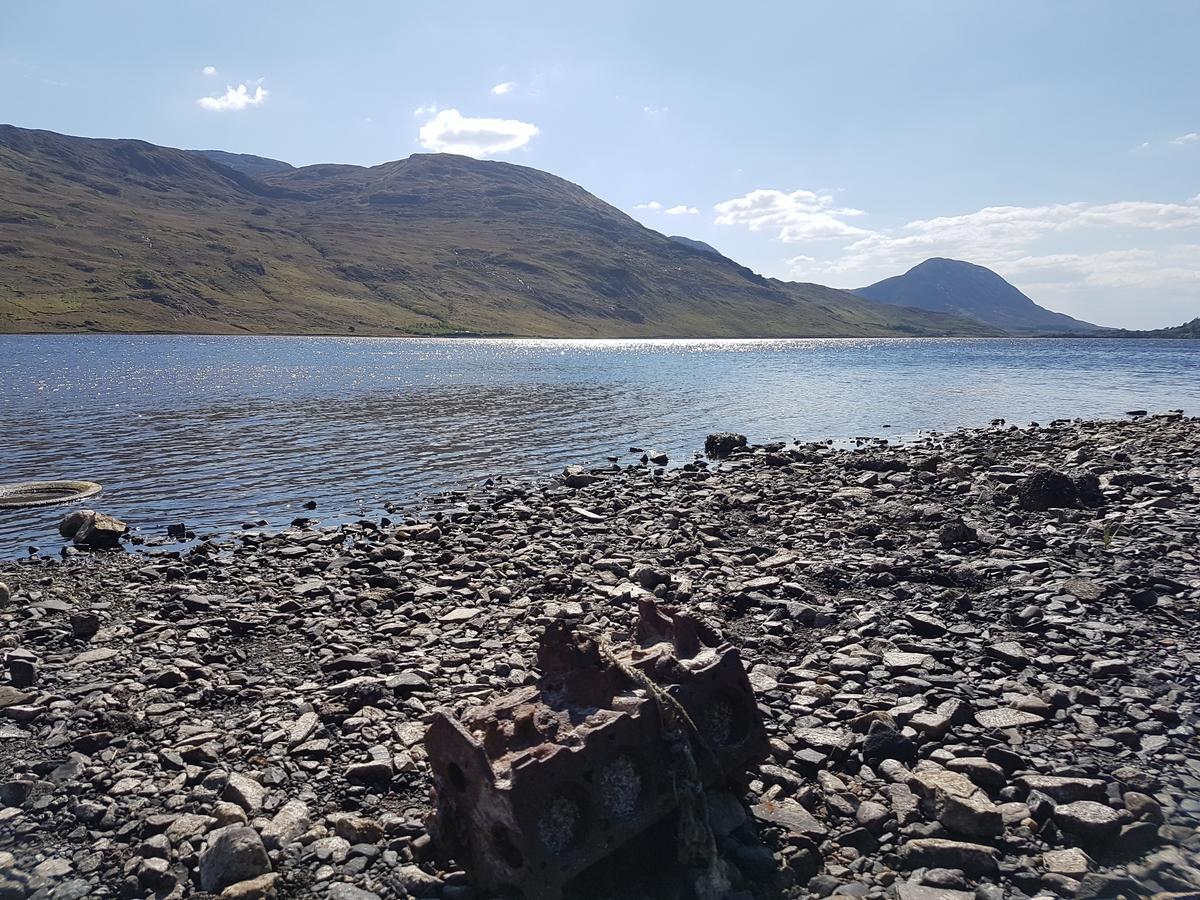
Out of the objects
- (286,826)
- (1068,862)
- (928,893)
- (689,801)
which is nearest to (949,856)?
(928,893)

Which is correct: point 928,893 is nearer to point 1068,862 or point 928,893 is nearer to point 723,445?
point 1068,862

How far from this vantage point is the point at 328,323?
653 ft

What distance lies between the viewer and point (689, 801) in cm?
586

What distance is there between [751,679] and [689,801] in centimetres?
356

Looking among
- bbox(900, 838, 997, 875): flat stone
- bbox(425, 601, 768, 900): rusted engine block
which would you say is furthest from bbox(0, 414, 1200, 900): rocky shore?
bbox(425, 601, 768, 900): rusted engine block

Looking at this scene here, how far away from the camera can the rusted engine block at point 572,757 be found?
543 centimetres

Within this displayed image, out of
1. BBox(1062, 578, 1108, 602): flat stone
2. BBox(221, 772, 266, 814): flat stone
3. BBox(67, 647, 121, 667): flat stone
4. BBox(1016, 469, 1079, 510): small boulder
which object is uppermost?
BBox(1016, 469, 1079, 510): small boulder

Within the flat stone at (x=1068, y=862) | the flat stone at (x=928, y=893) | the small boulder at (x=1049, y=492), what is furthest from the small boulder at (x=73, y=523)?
the small boulder at (x=1049, y=492)

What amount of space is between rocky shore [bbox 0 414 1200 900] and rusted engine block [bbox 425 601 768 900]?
51cm

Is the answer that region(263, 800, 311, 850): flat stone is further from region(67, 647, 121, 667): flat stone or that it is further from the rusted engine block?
region(67, 647, 121, 667): flat stone

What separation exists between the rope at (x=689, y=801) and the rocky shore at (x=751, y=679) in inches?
10.3

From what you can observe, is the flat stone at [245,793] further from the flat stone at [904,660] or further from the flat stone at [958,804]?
the flat stone at [904,660]

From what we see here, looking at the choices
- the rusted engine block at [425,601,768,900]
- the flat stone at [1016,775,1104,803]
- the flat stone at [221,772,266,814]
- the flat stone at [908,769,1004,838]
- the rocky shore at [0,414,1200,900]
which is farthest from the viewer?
the flat stone at [221,772,266,814]

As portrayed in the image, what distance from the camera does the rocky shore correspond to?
609cm
